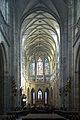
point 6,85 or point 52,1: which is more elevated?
point 52,1

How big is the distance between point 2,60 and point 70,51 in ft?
27.0

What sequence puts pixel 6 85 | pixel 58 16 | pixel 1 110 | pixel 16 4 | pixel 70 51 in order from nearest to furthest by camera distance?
pixel 1 110 → pixel 6 85 → pixel 70 51 → pixel 16 4 → pixel 58 16

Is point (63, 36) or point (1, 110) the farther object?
point (63, 36)

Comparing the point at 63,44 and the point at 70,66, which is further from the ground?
the point at 63,44

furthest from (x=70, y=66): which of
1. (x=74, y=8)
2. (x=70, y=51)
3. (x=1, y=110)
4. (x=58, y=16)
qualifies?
(x=58, y=16)

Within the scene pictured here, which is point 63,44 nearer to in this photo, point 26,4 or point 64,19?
point 64,19

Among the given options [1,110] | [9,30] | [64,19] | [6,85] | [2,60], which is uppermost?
[64,19]

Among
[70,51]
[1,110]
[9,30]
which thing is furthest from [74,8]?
[1,110]

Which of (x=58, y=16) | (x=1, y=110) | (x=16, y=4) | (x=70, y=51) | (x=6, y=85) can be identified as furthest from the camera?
(x=58, y=16)

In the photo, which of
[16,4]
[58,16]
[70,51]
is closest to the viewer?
[70,51]

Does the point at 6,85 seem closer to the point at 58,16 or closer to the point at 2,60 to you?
the point at 2,60

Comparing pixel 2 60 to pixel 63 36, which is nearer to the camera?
pixel 2 60

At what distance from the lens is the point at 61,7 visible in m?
46.8

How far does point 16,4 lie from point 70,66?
500 inches
